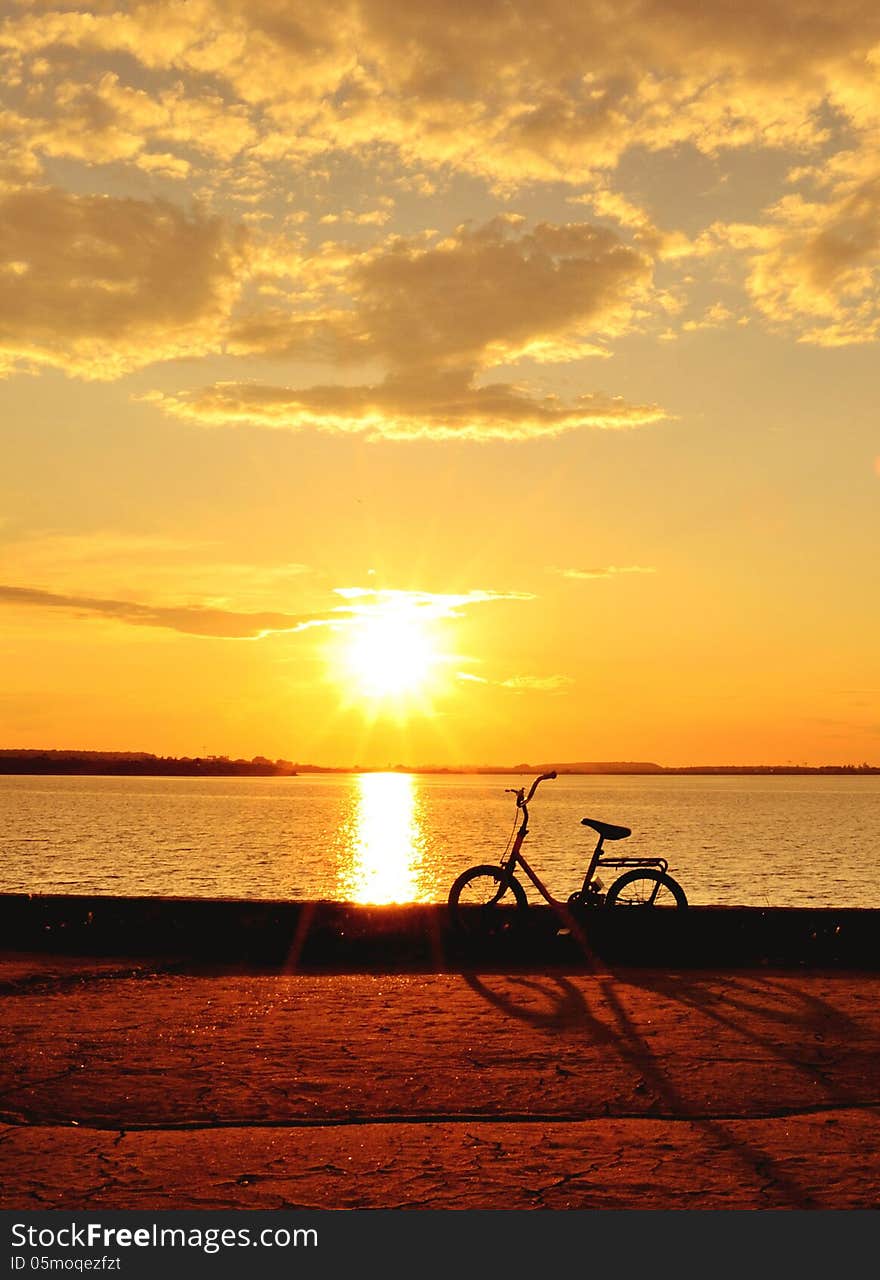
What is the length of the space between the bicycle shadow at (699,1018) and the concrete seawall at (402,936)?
0.98 metres

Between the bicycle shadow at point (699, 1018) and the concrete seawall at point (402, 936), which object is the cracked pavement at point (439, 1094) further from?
the concrete seawall at point (402, 936)

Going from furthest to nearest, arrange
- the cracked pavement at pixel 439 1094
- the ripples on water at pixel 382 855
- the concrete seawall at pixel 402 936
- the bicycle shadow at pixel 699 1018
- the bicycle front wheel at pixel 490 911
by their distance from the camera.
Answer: the ripples on water at pixel 382 855 → the bicycle front wheel at pixel 490 911 → the concrete seawall at pixel 402 936 → the bicycle shadow at pixel 699 1018 → the cracked pavement at pixel 439 1094

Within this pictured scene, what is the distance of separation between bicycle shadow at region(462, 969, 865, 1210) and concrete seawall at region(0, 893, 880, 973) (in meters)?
0.98

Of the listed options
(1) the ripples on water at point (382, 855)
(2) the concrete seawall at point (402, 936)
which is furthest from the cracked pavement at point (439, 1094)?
(1) the ripples on water at point (382, 855)

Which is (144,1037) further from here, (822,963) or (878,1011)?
(822,963)

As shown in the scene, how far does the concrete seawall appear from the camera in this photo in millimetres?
12328

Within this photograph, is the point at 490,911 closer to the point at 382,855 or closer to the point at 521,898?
the point at 521,898

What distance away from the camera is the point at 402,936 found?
13.0m

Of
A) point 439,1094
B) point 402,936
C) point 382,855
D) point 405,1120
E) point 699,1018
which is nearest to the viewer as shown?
point 405,1120

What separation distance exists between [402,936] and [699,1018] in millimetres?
4411

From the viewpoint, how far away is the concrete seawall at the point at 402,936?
485 inches

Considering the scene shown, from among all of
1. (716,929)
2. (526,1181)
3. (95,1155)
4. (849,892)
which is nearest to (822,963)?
(716,929)

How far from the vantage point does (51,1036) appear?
8.51m

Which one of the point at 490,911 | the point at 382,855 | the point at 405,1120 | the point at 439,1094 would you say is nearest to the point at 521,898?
the point at 490,911
